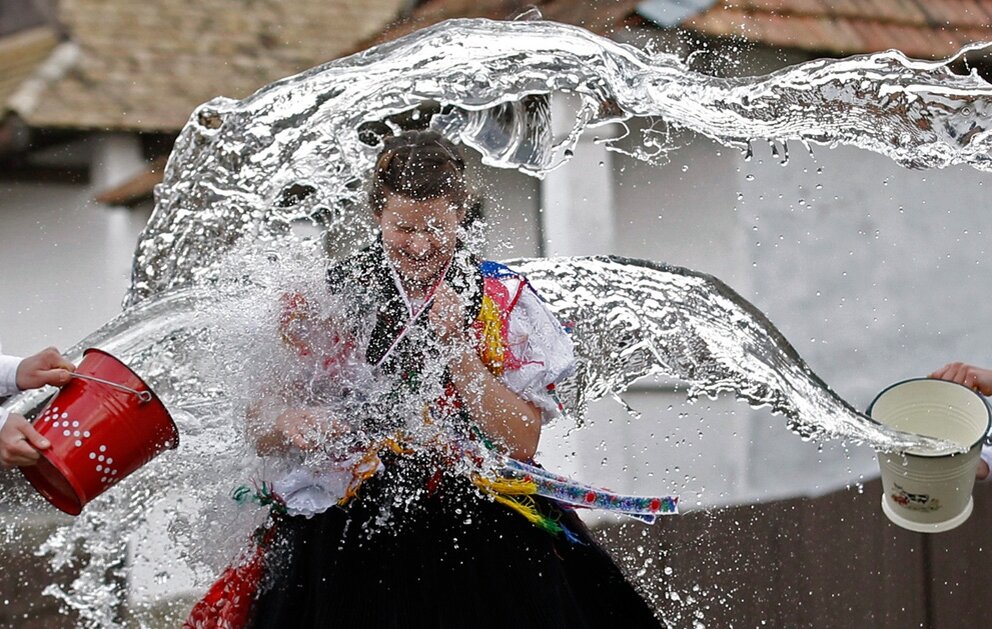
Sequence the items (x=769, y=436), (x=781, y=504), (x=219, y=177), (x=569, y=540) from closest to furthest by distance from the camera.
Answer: (x=569, y=540)
(x=219, y=177)
(x=781, y=504)
(x=769, y=436)

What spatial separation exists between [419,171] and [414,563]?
2.05 feet

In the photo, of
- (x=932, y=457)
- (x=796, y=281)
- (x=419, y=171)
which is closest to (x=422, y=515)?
(x=419, y=171)


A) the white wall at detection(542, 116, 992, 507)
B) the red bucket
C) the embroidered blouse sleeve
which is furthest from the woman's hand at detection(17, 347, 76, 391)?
the white wall at detection(542, 116, 992, 507)

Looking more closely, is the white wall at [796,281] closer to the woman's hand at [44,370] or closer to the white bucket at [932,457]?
the white bucket at [932,457]

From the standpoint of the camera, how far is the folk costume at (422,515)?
2285mm

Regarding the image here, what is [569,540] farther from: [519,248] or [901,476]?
[519,248]

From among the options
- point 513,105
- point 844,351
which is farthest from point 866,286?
point 513,105

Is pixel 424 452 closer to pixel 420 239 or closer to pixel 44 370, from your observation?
pixel 420 239

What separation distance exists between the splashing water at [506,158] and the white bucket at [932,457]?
0.19 feet

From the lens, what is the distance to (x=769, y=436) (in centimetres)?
591

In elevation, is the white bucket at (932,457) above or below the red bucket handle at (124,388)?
below

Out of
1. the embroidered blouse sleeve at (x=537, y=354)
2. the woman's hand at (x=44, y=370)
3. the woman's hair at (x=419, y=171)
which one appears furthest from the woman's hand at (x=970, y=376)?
the woman's hand at (x=44, y=370)

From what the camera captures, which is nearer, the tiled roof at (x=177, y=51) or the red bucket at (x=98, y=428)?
the red bucket at (x=98, y=428)

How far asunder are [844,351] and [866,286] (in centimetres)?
30
